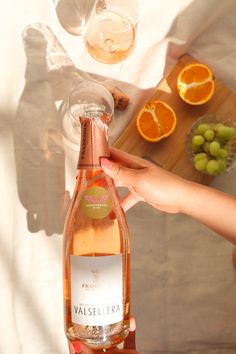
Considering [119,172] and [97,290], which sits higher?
[119,172]

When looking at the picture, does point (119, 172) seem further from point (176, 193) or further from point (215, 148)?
point (215, 148)

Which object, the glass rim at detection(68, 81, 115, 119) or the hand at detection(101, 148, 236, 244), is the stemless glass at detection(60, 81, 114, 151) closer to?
the glass rim at detection(68, 81, 115, 119)

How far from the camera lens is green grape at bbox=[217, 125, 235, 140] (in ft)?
3.04

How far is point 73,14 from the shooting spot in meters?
0.94

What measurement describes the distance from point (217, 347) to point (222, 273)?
155 millimetres

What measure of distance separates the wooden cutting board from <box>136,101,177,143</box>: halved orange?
2cm

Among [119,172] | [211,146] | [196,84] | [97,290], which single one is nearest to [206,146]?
[211,146]

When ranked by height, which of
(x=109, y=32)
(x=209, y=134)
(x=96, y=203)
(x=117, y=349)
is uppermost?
(x=109, y=32)

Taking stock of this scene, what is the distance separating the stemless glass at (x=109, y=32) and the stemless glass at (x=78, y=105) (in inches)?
2.5

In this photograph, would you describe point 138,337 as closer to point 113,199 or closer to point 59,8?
point 113,199

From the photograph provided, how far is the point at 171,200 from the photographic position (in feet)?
2.72

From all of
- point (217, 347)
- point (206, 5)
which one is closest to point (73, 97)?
point (206, 5)

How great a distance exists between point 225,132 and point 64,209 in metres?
0.35

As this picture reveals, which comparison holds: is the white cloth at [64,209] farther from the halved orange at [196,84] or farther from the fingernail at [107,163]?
the fingernail at [107,163]
